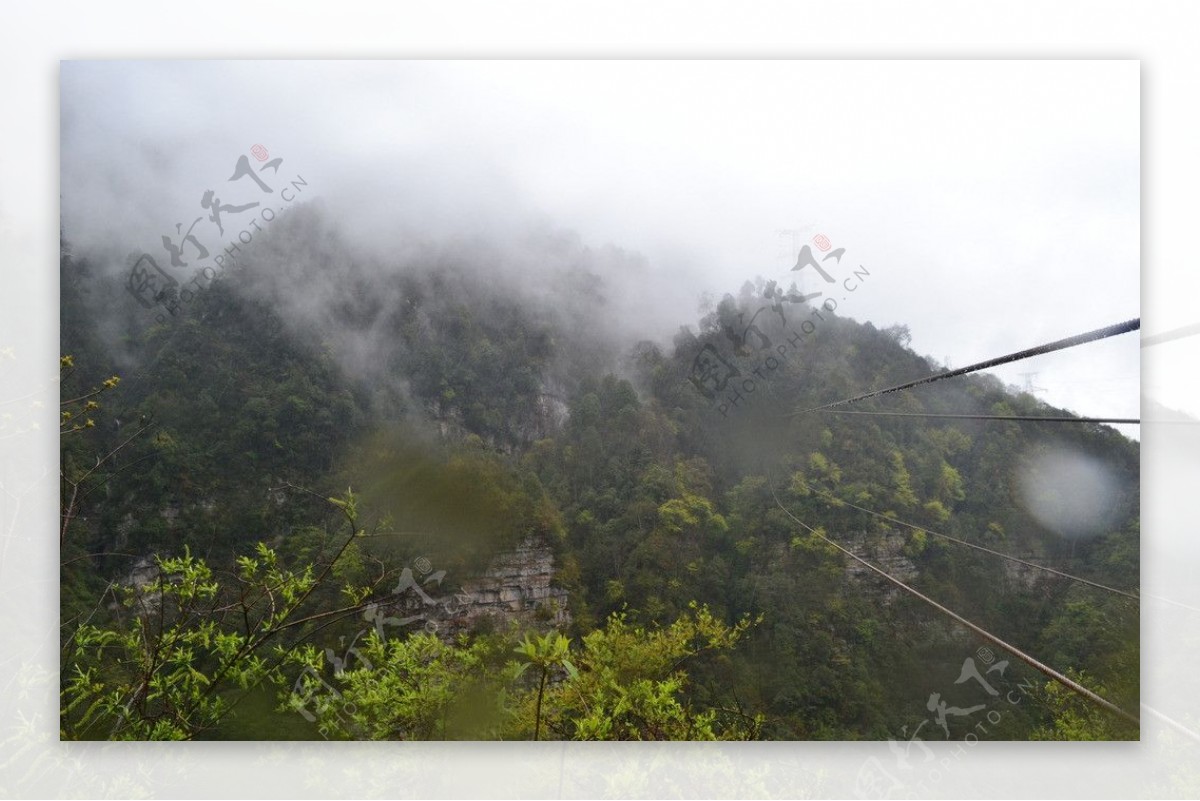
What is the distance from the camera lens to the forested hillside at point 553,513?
252cm

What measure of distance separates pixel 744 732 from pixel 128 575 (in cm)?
202

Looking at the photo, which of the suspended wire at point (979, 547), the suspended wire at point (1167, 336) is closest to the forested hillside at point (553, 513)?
the suspended wire at point (979, 547)

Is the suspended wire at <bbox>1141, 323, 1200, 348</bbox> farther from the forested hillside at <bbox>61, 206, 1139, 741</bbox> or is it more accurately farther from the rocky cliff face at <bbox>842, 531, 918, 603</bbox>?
the rocky cliff face at <bbox>842, 531, 918, 603</bbox>

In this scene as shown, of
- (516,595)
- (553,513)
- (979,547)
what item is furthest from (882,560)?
(516,595)

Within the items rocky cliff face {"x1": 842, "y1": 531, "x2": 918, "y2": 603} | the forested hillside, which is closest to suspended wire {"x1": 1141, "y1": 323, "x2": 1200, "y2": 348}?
the forested hillside

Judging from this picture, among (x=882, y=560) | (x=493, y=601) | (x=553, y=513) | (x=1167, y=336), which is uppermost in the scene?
(x=1167, y=336)

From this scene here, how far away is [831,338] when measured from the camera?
2648 millimetres

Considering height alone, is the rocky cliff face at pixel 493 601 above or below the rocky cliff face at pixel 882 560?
below

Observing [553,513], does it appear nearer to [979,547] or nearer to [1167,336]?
[979,547]

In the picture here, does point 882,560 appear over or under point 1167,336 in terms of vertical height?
under

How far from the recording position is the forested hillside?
8.28 feet

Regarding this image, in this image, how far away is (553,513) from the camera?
2641 mm

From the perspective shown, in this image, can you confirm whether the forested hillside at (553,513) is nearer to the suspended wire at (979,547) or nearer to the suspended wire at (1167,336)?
the suspended wire at (979,547)

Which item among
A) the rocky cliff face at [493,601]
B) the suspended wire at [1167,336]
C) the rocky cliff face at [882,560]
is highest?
the suspended wire at [1167,336]
